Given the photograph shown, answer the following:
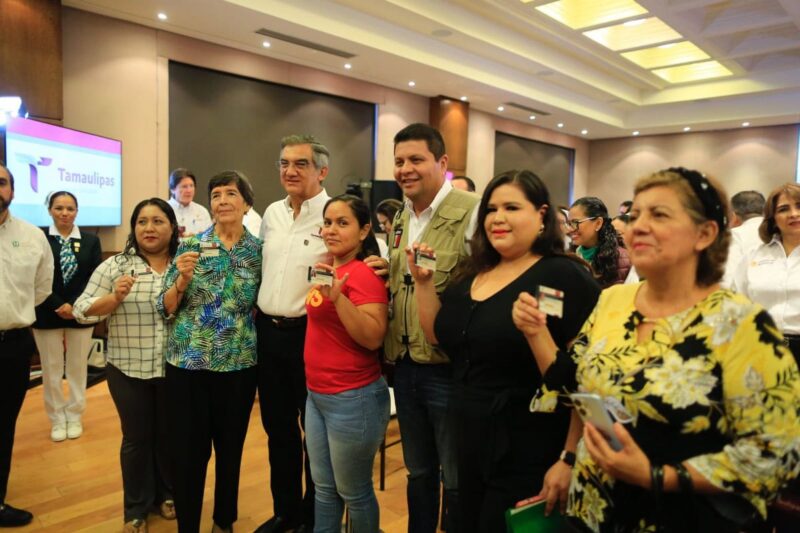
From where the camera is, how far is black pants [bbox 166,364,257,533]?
224 centimetres

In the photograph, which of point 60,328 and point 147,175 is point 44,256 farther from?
point 147,175

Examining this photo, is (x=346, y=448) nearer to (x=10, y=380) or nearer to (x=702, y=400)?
(x=702, y=400)

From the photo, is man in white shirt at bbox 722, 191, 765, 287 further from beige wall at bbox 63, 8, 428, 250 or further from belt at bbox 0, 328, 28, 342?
beige wall at bbox 63, 8, 428, 250

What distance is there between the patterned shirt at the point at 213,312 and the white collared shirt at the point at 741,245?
96.0 inches

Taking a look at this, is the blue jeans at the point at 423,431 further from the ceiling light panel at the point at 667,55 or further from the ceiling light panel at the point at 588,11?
the ceiling light panel at the point at 667,55

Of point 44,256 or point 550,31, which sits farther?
point 550,31

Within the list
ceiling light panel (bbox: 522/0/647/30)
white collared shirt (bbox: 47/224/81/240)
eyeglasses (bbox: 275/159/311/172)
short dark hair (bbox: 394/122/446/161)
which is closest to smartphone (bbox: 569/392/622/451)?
short dark hair (bbox: 394/122/446/161)

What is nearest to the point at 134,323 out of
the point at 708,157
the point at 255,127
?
the point at 255,127

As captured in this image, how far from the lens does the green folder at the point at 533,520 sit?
1.39 meters

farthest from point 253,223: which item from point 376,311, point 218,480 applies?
point 376,311

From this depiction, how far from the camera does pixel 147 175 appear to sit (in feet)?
19.9

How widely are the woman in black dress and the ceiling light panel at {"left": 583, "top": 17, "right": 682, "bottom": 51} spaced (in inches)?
267

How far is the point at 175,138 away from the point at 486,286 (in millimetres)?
5716

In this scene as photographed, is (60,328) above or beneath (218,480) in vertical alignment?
above
